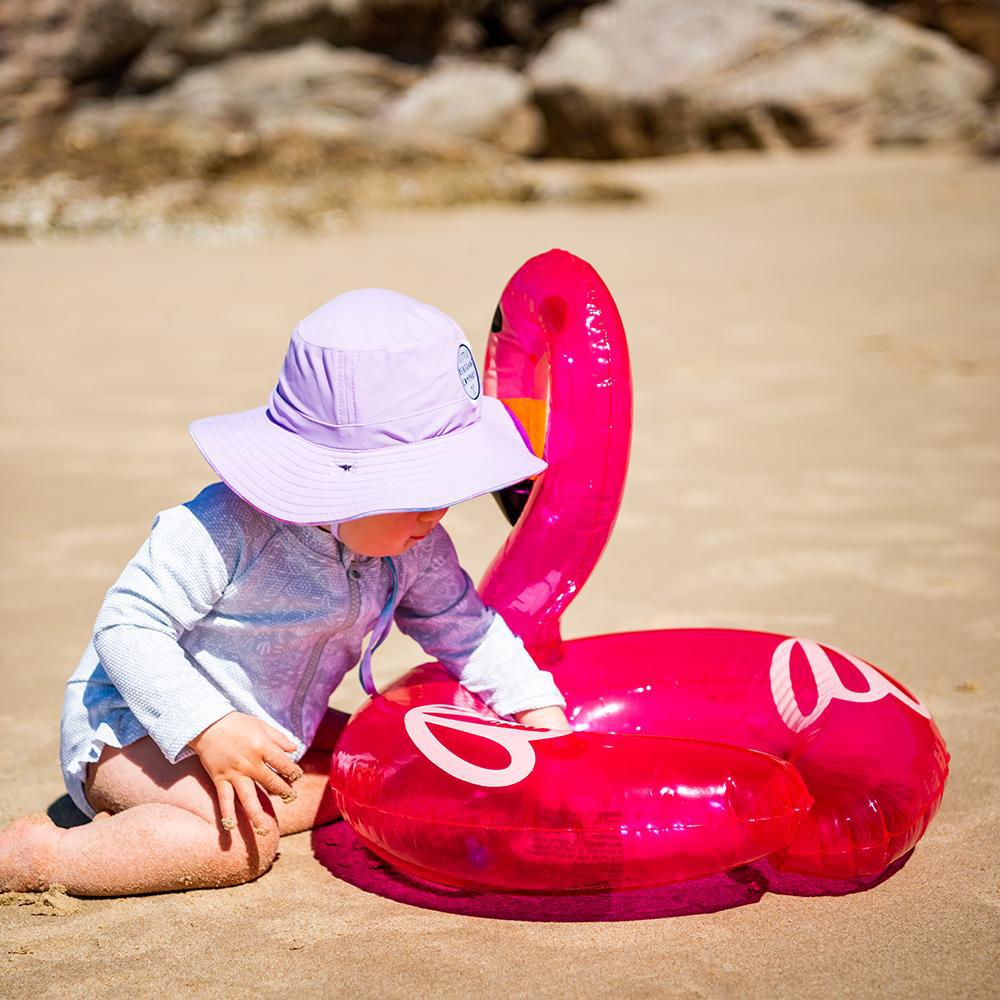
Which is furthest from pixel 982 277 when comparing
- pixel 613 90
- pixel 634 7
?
pixel 634 7

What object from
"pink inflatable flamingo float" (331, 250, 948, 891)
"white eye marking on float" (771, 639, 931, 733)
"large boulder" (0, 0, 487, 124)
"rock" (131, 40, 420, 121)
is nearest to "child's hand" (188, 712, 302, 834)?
"pink inflatable flamingo float" (331, 250, 948, 891)

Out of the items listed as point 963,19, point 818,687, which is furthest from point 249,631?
point 963,19

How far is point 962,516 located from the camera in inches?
143

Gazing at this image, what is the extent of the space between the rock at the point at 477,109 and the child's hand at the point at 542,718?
1273 cm

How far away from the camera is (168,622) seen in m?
1.88

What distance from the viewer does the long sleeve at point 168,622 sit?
1.84 meters

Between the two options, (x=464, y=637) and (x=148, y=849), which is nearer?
(x=148, y=849)

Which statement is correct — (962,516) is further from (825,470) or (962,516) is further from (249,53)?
(249,53)

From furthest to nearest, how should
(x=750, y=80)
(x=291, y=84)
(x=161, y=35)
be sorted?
1. (x=161, y=35)
2. (x=291, y=84)
3. (x=750, y=80)

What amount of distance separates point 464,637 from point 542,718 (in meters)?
0.18

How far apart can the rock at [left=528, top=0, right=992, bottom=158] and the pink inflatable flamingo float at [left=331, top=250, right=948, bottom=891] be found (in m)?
11.2

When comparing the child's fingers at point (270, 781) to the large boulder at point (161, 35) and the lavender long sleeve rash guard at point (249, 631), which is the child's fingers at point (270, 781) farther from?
the large boulder at point (161, 35)

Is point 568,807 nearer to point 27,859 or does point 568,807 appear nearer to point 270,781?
point 270,781

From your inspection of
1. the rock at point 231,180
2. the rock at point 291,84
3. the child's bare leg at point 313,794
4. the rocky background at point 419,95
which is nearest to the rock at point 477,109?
the rocky background at point 419,95
